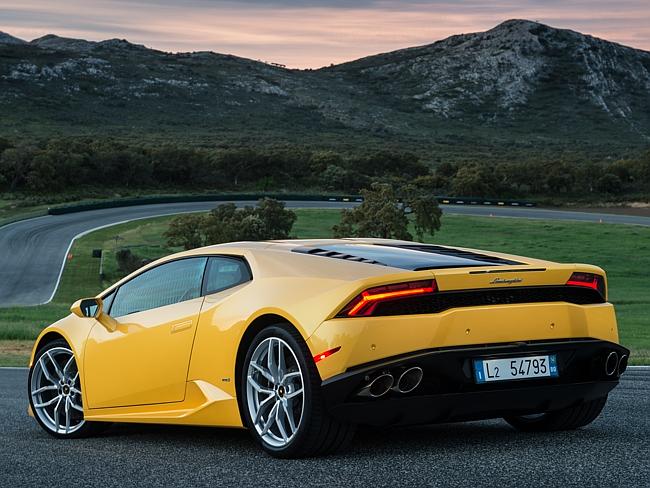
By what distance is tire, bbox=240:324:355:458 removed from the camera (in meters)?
5.82

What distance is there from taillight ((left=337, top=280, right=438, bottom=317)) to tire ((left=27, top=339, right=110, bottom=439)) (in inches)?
104

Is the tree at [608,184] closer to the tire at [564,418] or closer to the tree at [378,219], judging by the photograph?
the tree at [378,219]

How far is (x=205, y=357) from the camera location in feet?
21.6

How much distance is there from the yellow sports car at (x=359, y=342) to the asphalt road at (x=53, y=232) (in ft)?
145

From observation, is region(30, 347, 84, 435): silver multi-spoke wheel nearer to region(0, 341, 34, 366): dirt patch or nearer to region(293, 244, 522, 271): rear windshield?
region(293, 244, 522, 271): rear windshield

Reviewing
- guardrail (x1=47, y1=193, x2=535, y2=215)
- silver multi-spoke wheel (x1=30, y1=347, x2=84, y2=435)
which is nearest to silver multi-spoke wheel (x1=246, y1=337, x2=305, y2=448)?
silver multi-spoke wheel (x1=30, y1=347, x2=84, y2=435)

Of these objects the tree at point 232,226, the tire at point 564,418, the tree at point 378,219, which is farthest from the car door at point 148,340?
the tree at point 232,226

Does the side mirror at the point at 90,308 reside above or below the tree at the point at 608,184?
above

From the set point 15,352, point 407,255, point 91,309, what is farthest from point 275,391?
point 15,352

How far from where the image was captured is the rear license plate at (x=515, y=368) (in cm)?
596

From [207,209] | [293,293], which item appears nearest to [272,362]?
[293,293]

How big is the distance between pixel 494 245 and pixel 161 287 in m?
59.2

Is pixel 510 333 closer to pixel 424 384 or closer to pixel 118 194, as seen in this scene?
pixel 424 384

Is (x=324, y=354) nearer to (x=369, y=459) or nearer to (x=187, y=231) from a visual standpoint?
(x=369, y=459)
